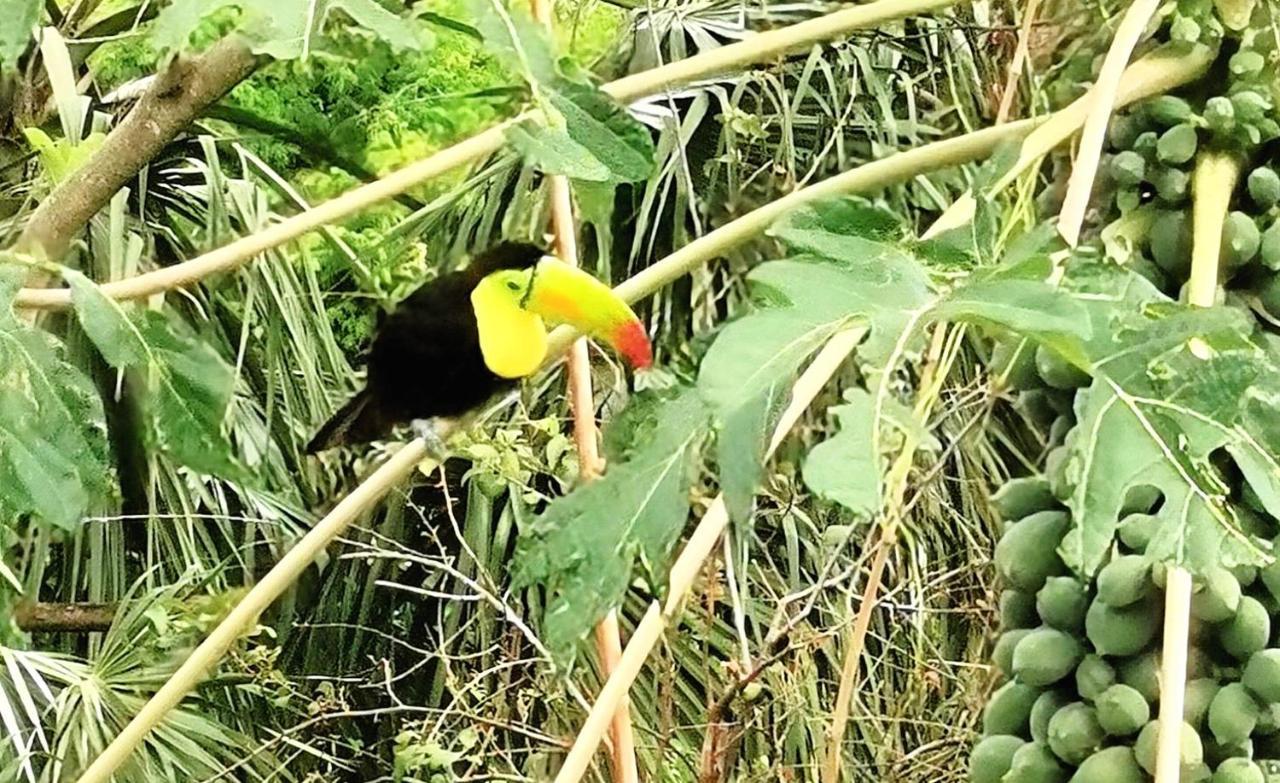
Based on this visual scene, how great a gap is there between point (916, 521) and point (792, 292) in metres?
0.92

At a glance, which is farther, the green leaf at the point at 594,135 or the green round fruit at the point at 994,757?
the green round fruit at the point at 994,757

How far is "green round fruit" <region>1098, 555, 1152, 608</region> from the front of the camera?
0.38 meters

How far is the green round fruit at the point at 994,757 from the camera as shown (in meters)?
0.41

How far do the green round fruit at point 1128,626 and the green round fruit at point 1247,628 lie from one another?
0.8 inches

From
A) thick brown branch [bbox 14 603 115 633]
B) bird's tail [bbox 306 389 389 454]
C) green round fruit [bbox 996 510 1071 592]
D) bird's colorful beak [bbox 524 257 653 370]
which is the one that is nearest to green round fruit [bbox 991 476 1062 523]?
green round fruit [bbox 996 510 1071 592]

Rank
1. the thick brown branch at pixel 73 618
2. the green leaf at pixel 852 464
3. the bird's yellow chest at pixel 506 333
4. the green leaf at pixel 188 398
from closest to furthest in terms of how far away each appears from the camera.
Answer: the green leaf at pixel 852 464, the green leaf at pixel 188 398, the bird's yellow chest at pixel 506 333, the thick brown branch at pixel 73 618

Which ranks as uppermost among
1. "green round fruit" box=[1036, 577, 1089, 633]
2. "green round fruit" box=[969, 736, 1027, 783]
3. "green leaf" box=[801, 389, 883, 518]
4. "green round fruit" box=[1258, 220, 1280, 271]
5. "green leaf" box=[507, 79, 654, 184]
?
"green leaf" box=[507, 79, 654, 184]

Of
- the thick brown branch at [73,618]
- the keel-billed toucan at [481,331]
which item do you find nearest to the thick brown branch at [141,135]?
the keel-billed toucan at [481,331]

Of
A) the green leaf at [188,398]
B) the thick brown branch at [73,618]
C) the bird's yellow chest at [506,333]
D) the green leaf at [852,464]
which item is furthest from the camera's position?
the thick brown branch at [73,618]

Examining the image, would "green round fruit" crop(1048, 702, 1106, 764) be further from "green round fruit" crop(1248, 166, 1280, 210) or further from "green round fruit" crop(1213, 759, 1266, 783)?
"green round fruit" crop(1248, 166, 1280, 210)

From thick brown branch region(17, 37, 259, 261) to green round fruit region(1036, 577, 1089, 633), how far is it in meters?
0.26

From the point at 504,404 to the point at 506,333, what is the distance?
1.72ft

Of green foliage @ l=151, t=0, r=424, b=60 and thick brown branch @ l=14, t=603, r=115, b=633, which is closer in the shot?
green foliage @ l=151, t=0, r=424, b=60

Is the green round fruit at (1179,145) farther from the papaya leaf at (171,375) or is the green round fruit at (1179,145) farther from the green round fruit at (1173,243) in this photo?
the papaya leaf at (171,375)
